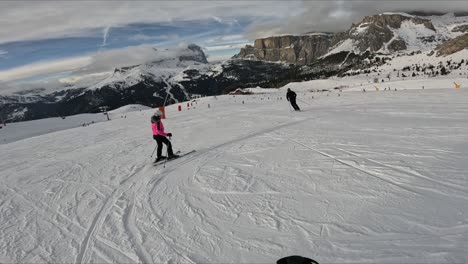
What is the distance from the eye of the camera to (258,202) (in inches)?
335

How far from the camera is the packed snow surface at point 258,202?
21.0 feet

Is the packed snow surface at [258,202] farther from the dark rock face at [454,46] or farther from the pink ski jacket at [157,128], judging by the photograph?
the dark rock face at [454,46]

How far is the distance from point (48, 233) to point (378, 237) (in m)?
6.91

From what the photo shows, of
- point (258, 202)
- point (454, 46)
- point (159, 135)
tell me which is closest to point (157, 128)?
point (159, 135)

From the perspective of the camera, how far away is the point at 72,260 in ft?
21.8

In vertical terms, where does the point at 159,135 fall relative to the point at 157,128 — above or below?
below

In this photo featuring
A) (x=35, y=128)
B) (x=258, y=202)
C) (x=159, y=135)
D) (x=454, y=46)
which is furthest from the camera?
(x=454, y=46)

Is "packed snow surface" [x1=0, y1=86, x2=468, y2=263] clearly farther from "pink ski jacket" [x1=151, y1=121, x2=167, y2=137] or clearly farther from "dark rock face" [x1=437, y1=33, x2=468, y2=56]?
"dark rock face" [x1=437, y1=33, x2=468, y2=56]

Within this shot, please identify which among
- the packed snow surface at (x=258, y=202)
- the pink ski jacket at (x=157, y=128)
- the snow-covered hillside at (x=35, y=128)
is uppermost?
the pink ski jacket at (x=157, y=128)

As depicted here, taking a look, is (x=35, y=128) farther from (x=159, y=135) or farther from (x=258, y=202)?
(x=258, y=202)

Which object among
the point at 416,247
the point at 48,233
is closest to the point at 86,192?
the point at 48,233

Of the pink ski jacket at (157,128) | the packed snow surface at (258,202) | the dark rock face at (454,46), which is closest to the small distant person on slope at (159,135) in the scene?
the pink ski jacket at (157,128)

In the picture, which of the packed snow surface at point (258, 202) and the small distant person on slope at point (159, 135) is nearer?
the packed snow surface at point (258, 202)

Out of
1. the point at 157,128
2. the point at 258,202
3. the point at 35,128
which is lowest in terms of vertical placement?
the point at 35,128
